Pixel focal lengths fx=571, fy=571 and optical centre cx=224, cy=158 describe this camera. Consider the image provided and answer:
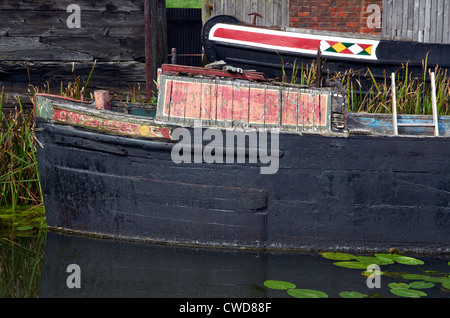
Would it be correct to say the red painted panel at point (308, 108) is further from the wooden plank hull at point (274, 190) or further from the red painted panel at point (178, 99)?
the red painted panel at point (178, 99)

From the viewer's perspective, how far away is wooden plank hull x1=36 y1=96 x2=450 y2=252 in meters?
4.80

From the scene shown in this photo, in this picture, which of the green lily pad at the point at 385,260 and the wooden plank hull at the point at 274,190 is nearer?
the green lily pad at the point at 385,260

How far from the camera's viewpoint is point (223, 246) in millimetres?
5012

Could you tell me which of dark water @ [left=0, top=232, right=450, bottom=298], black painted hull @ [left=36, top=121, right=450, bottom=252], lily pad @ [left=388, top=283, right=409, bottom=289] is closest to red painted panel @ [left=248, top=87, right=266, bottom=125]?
black painted hull @ [left=36, top=121, right=450, bottom=252]

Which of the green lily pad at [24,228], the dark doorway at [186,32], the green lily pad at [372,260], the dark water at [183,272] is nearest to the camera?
the dark water at [183,272]

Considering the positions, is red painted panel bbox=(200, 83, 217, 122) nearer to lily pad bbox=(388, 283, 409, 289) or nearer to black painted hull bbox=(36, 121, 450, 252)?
black painted hull bbox=(36, 121, 450, 252)

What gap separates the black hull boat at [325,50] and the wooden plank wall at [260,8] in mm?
1802

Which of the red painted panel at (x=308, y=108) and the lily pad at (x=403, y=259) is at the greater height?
the red painted panel at (x=308, y=108)

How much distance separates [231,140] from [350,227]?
1.27m

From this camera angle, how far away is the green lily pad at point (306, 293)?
4023 millimetres

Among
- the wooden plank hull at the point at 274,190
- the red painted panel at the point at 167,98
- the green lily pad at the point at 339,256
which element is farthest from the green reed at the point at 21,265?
the green lily pad at the point at 339,256

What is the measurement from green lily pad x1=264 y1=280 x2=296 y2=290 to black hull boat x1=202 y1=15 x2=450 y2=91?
13.8 ft

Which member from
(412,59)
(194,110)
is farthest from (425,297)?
(412,59)

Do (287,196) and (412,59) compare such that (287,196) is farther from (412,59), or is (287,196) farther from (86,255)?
(412,59)
